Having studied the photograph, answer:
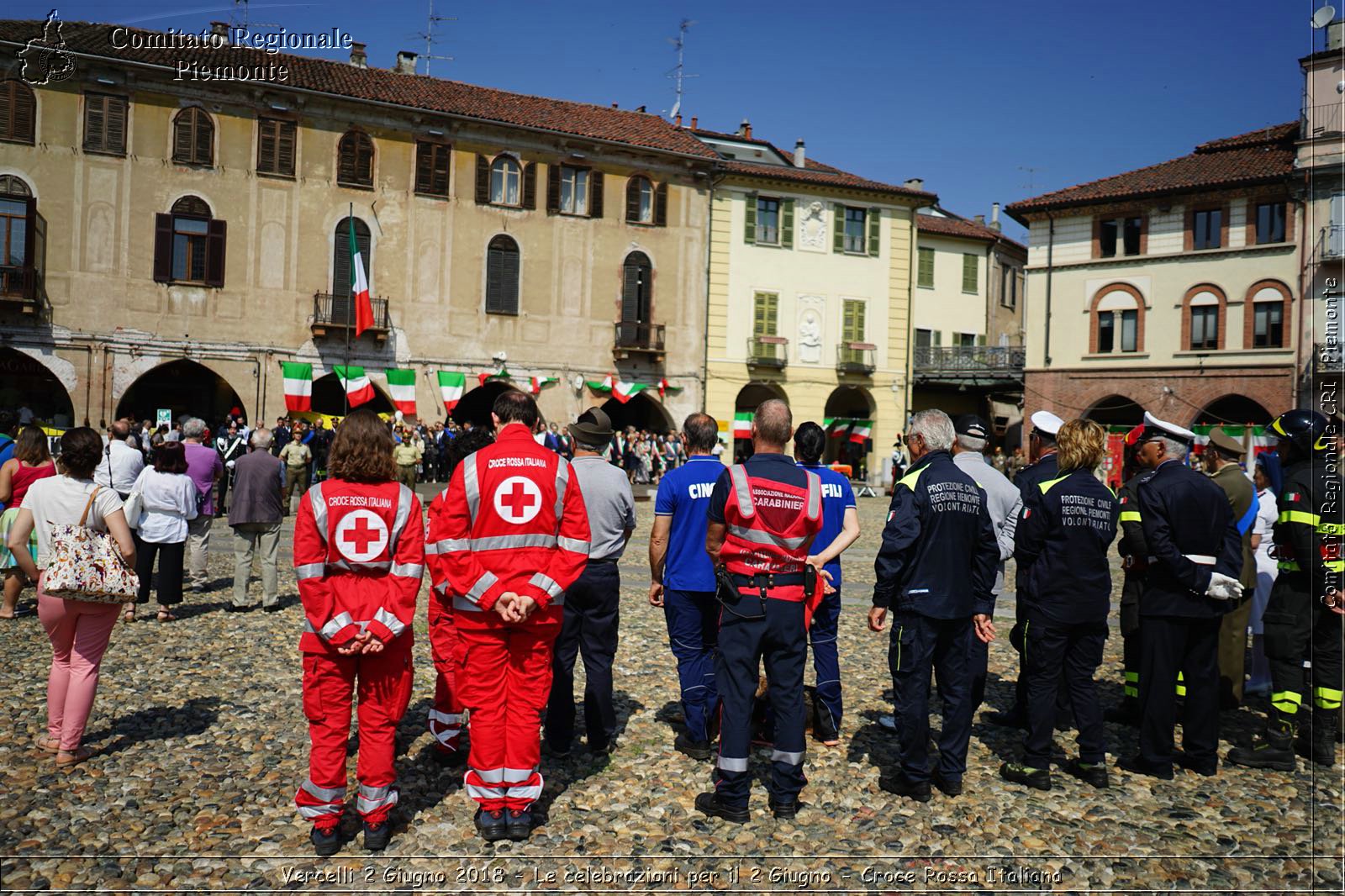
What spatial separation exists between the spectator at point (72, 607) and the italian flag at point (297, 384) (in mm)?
22877

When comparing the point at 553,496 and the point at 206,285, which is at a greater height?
the point at 206,285

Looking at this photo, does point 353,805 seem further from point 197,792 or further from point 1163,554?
point 1163,554

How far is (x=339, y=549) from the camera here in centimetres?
450

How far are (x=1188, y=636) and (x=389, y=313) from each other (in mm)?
26287

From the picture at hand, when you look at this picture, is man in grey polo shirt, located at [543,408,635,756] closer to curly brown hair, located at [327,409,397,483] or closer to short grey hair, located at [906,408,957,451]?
curly brown hair, located at [327,409,397,483]

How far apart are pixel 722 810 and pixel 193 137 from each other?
90.7 feet

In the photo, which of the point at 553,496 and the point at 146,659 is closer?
the point at 553,496

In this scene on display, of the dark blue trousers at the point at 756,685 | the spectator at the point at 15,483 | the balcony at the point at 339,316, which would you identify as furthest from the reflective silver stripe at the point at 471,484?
the balcony at the point at 339,316

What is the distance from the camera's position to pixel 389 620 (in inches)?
177

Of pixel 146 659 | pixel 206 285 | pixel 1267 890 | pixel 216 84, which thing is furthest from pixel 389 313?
pixel 1267 890

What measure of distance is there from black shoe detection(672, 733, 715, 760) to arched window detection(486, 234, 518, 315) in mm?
25402

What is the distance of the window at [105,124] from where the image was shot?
25766 millimetres

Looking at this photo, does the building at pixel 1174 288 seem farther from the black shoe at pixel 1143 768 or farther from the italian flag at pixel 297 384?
the black shoe at pixel 1143 768

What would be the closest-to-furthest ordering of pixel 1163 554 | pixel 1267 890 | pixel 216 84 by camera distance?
pixel 1267 890
pixel 1163 554
pixel 216 84
